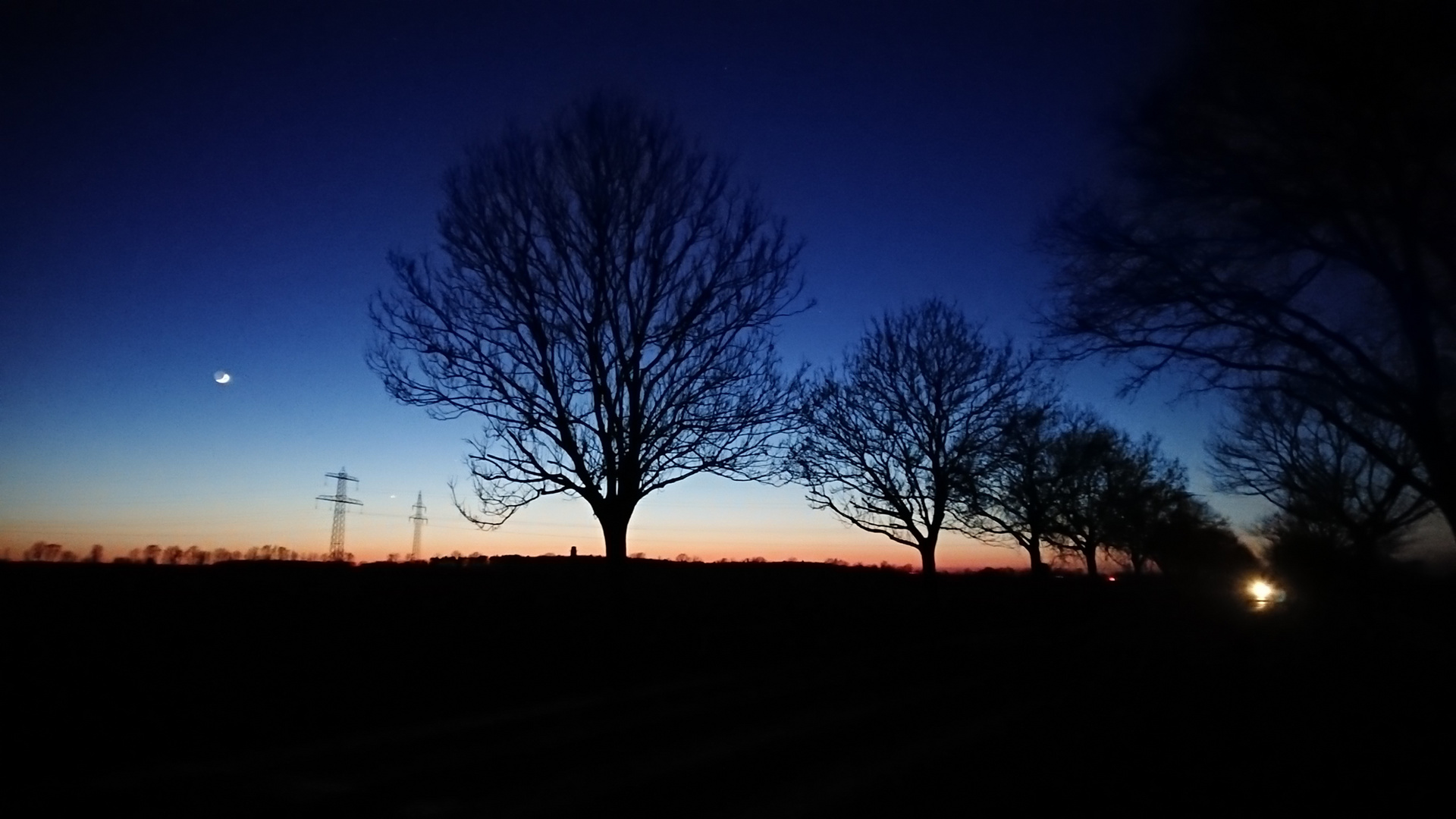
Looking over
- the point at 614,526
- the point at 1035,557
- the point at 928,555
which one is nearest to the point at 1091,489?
the point at 1035,557

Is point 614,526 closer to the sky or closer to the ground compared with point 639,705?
closer to the sky

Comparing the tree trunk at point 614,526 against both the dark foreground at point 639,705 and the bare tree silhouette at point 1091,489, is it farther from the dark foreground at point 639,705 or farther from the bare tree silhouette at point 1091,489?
the bare tree silhouette at point 1091,489

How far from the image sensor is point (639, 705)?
1040cm

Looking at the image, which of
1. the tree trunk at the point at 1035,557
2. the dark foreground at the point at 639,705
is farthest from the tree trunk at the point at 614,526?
the tree trunk at the point at 1035,557

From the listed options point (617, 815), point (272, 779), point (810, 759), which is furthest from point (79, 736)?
point (810, 759)

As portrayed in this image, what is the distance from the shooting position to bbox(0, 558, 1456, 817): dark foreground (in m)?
6.47

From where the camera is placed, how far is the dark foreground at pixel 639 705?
647 centimetres

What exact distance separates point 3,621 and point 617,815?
9657mm

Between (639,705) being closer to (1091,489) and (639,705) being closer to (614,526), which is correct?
(614,526)

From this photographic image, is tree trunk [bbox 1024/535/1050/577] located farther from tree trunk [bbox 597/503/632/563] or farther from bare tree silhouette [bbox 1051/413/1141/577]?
tree trunk [bbox 597/503/632/563]

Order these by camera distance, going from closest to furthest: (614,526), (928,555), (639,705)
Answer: (639,705)
(614,526)
(928,555)

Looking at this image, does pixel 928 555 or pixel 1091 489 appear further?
pixel 1091 489

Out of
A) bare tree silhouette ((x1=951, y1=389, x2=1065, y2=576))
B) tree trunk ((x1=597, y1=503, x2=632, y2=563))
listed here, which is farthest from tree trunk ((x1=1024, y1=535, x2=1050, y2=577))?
tree trunk ((x1=597, y1=503, x2=632, y2=563))

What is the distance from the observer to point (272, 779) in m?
7.13
